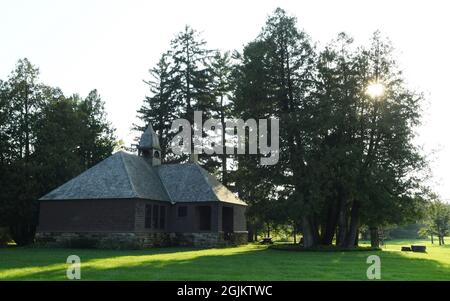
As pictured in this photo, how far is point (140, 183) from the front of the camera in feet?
123

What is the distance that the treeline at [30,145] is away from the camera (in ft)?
138

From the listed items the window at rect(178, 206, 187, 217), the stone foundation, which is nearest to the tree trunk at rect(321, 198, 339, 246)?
the stone foundation

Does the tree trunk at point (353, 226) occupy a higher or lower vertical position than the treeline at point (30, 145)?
lower

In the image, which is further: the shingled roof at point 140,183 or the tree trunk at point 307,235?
the shingled roof at point 140,183

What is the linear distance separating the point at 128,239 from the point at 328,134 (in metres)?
16.5

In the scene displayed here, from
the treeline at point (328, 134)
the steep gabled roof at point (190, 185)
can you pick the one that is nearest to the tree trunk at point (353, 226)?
the treeline at point (328, 134)

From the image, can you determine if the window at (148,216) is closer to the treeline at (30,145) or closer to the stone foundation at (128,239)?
the stone foundation at (128,239)

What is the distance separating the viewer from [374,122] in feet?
114

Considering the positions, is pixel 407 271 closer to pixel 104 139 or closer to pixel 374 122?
pixel 374 122

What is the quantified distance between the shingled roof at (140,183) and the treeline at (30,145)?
6.18m

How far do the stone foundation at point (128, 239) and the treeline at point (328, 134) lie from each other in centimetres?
435

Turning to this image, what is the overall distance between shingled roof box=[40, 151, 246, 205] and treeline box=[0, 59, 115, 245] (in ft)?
20.3

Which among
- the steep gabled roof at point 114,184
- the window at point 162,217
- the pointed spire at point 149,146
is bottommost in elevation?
the window at point 162,217
